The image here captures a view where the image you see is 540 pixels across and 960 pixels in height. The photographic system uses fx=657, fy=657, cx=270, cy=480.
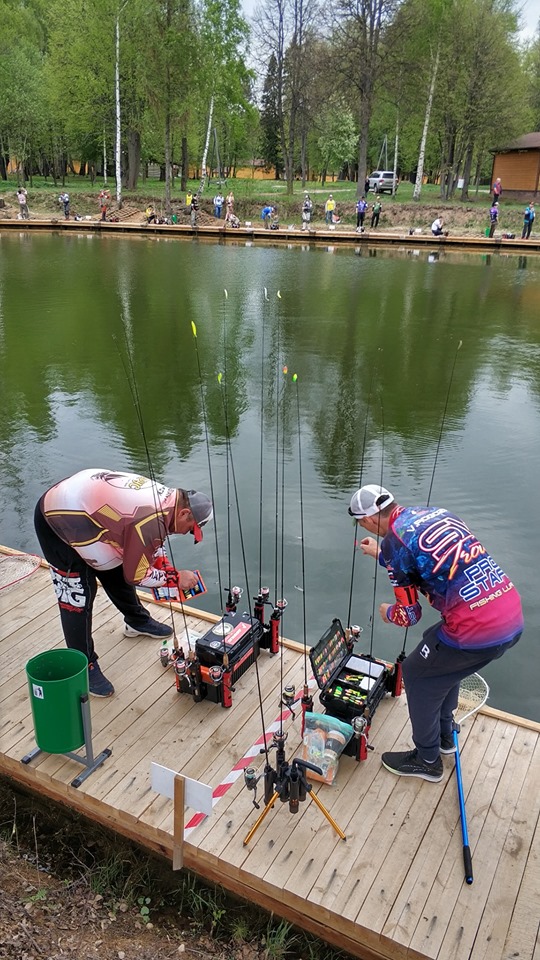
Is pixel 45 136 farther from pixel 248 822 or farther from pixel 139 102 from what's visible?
pixel 248 822

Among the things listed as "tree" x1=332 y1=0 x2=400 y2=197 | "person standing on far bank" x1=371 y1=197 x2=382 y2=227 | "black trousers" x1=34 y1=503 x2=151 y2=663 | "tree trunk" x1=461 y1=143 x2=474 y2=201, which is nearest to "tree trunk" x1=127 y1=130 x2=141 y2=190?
"tree" x1=332 y1=0 x2=400 y2=197

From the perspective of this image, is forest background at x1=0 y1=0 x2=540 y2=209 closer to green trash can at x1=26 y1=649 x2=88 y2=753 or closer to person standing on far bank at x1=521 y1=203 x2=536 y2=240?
person standing on far bank at x1=521 y1=203 x2=536 y2=240

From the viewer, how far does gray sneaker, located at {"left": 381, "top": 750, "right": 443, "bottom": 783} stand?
2961 mm

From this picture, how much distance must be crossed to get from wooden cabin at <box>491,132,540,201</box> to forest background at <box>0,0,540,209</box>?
31.0 inches

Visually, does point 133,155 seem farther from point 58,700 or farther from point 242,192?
point 58,700

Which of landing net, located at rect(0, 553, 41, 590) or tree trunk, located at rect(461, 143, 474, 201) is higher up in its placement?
tree trunk, located at rect(461, 143, 474, 201)

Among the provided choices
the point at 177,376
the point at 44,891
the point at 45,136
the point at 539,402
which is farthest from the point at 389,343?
the point at 45,136

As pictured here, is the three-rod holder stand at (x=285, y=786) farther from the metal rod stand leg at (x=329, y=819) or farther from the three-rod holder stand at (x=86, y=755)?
the three-rod holder stand at (x=86, y=755)

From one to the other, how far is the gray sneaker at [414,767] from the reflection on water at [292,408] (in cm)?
108

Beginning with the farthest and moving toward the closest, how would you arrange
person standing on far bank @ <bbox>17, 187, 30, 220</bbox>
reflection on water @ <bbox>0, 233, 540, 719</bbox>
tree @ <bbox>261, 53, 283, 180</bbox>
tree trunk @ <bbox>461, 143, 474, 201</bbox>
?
tree @ <bbox>261, 53, 283, 180</bbox> < tree trunk @ <bbox>461, 143, 474, 201</bbox> < person standing on far bank @ <bbox>17, 187, 30, 220</bbox> < reflection on water @ <bbox>0, 233, 540, 719</bbox>

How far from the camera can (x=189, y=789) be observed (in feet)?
8.25

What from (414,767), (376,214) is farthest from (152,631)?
(376,214)

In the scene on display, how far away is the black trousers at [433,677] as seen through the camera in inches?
104

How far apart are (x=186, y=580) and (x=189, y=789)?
103 cm
